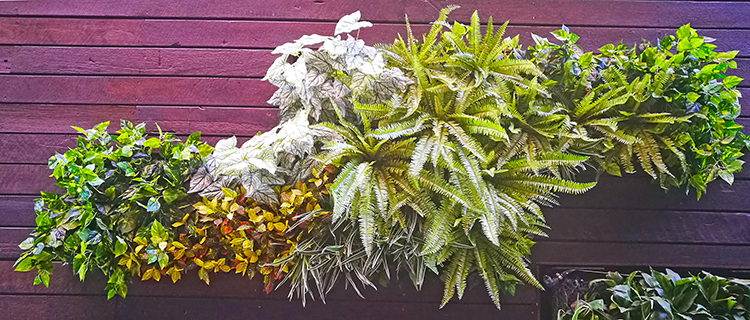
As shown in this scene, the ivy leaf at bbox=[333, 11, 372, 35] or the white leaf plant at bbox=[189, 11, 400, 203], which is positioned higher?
the ivy leaf at bbox=[333, 11, 372, 35]

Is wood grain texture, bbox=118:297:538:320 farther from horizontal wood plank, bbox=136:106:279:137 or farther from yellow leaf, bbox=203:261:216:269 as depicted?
horizontal wood plank, bbox=136:106:279:137

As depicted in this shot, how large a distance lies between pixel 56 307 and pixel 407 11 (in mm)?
1901

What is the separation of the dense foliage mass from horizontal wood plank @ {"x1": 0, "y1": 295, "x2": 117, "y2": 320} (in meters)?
1.81

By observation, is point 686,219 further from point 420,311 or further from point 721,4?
point 420,311

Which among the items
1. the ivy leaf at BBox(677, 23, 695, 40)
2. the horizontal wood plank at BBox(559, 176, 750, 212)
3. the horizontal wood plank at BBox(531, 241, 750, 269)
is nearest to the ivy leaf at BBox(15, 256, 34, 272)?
the horizontal wood plank at BBox(531, 241, 750, 269)

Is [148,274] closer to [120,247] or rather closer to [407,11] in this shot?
[120,247]

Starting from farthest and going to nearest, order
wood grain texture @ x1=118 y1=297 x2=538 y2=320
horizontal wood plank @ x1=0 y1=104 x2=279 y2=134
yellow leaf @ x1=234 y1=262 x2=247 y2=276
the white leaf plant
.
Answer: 1. horizontal wood plank @ x1=0 y1=104 x2=279 y2=134
2. wood grain texture @ x1=118 y1=297 x2=538 y2=320
3. yellow leaf @ x1=234 y1=262 x2=247 y2=276
4. the white leaf plant

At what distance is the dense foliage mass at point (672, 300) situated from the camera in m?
1.52

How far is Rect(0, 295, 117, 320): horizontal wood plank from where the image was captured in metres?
1.82

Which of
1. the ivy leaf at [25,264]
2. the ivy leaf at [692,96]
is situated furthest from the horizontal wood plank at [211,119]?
the ivy leaf at [692,96]

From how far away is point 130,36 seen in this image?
6.40 ft

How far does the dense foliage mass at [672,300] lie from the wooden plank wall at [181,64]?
29 cm

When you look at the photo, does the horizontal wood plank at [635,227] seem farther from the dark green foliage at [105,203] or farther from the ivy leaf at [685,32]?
the dark green foliage at [105,203]

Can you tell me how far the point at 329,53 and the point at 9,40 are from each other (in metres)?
1.49
